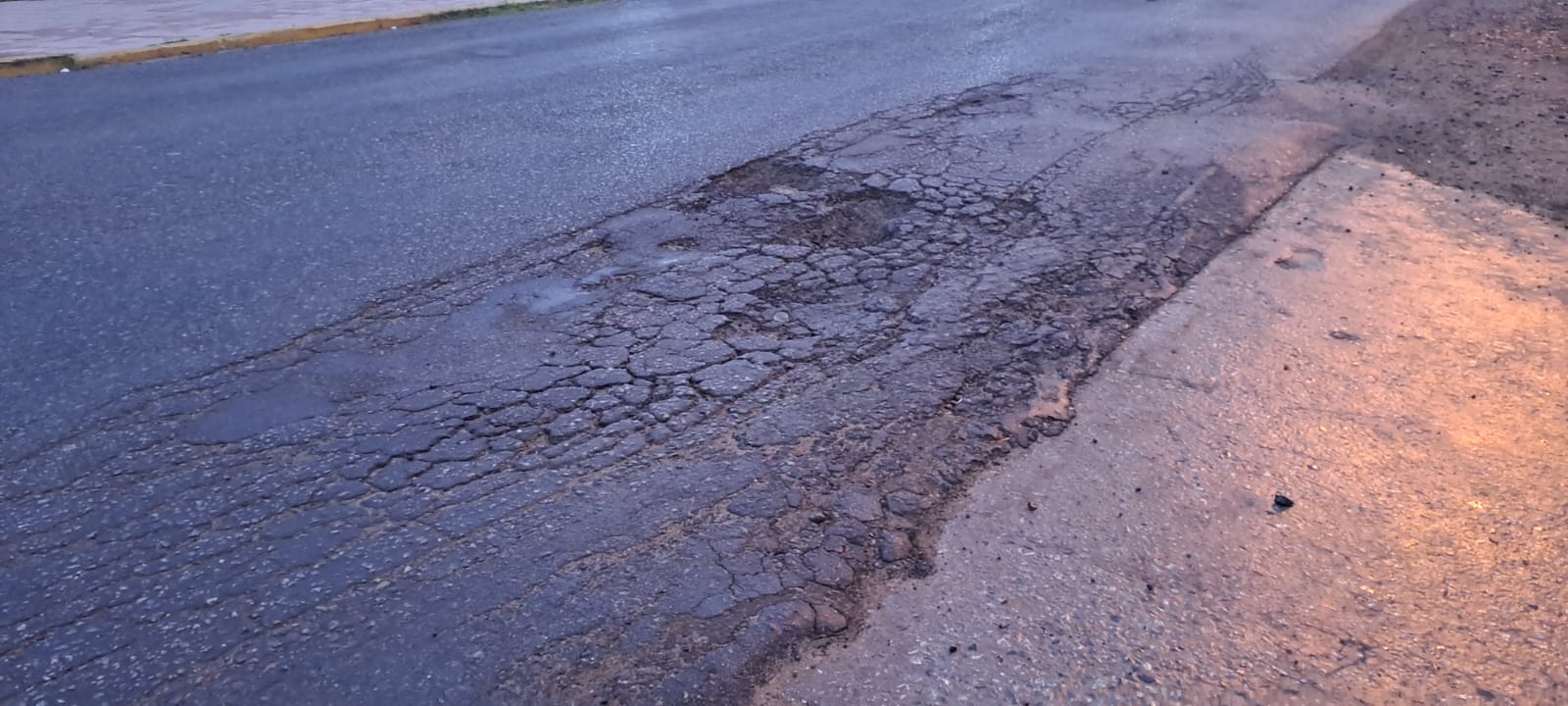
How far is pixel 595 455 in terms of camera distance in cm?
383

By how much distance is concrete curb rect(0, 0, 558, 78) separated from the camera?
10.0 m

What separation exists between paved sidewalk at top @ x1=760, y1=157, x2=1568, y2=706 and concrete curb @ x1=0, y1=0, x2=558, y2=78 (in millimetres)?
9200

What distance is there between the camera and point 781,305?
191 inches

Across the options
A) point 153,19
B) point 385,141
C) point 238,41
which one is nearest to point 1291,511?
point 385,141

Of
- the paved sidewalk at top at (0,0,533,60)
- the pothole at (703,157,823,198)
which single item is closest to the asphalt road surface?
the pothole at (703,157,823,198)

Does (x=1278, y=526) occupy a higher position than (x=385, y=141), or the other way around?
(x=385, y=141)

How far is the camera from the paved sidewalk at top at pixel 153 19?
10961mm

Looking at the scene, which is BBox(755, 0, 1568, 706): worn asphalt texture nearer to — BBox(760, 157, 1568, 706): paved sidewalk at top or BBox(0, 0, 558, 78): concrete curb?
BBox(760, 157, 1568, 706): paved sidewalk at top

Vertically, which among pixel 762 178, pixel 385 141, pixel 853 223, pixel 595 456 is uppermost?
pixel 385 141

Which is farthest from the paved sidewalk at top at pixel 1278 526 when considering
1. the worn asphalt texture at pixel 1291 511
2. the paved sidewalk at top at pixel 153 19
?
the paved sidewalk at top at pixel 153 19

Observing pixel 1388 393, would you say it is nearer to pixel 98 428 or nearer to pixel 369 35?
pixel 98 428

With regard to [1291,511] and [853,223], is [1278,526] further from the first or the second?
[853,223]

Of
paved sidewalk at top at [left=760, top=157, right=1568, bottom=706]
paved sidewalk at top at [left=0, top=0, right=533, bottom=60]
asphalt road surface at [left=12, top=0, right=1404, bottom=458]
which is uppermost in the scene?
paved sidewalk at top at [left=0, top=0, right=533, bottom=60]

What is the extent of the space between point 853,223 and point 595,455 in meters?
2.34
